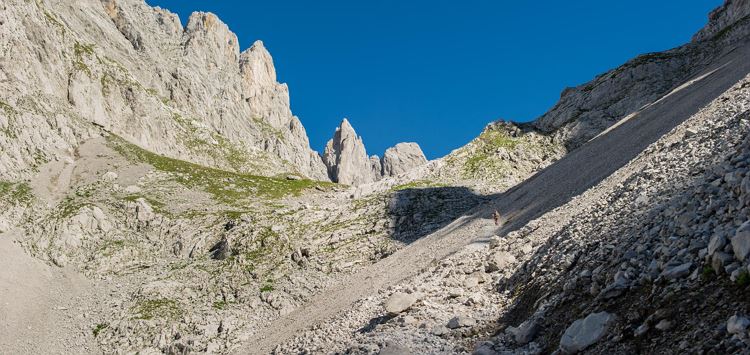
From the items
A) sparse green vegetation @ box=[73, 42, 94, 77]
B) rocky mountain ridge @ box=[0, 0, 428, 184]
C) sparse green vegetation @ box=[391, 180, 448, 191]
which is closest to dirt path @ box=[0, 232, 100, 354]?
rocky mountain ridge @ box=[0, 0, 428, 184]

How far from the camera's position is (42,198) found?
8000cm

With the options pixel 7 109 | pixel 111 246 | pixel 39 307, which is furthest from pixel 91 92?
pixel 39 307

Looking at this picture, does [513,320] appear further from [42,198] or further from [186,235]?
[42,198]

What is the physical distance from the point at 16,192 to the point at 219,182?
3345 cm

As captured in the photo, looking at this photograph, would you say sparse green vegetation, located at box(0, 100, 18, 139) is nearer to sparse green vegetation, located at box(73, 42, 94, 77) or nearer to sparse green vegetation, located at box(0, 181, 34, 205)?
sparse green vegetation, located at box(0, 181, 34, 205)

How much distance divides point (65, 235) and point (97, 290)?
13.8 metres

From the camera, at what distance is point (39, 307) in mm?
57125

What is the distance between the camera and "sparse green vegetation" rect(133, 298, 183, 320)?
53.3 m

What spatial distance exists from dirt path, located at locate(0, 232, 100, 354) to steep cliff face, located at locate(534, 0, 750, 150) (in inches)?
3077

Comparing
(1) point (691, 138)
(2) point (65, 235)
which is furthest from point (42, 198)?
(1) point (691, 138)

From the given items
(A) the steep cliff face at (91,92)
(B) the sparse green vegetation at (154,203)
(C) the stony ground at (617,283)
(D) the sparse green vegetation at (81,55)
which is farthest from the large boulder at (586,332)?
(D) the sparse green vegetation at (81,55)

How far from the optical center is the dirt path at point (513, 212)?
39.9 m

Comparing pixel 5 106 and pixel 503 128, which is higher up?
pixel 5 106

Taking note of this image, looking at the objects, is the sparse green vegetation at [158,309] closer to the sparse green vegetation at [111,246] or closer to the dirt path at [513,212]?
the dirt path at [513,212]
